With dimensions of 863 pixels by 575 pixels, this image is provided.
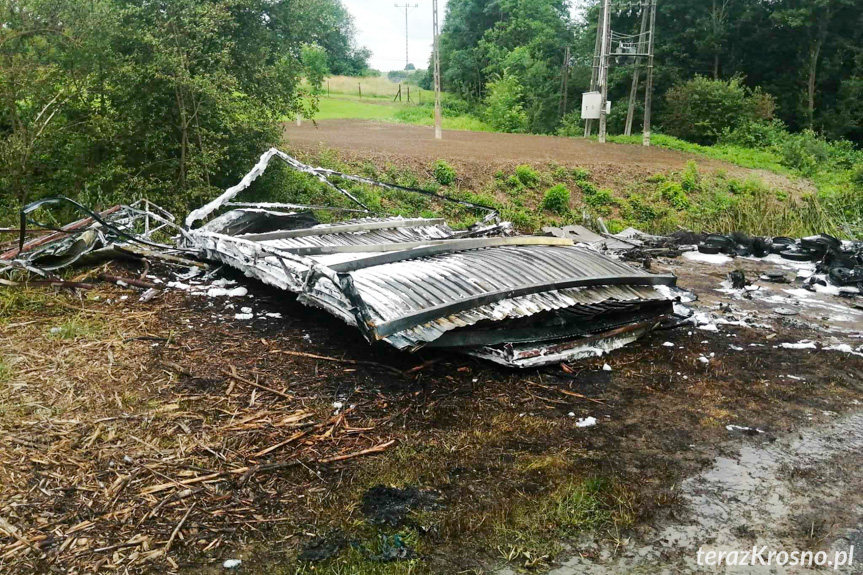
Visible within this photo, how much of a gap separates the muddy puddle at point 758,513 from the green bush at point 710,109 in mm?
26464

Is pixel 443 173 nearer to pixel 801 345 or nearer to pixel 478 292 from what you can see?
pixel 801 345

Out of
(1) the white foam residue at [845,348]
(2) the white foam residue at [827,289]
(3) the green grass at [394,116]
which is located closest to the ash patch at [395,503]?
(1) the white foam residue at [845,348]

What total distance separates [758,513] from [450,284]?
2928mm

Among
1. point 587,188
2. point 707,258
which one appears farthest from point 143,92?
point 587,188

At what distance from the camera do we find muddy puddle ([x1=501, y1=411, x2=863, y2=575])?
3281 mm

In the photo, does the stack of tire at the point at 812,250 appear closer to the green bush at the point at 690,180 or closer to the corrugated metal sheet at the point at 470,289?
the corrugated metal sheet at the point at 470,289

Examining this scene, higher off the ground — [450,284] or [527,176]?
[527,176]

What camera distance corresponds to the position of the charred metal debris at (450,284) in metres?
5.10

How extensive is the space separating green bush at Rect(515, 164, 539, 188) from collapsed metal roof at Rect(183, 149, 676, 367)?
966 centimetres

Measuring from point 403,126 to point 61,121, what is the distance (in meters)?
17.3

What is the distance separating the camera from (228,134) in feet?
36.6

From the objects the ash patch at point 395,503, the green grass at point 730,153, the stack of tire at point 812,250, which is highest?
the green grass at point 730,153

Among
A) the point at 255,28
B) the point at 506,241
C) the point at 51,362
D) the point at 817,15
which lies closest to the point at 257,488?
the point at 51,362

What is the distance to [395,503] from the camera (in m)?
3.67
